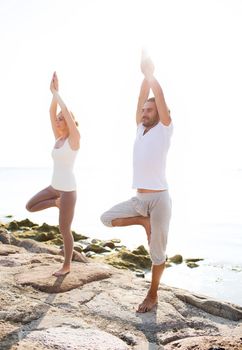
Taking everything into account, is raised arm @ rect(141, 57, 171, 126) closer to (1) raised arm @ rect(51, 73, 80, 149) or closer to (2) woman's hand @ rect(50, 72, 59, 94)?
(1) raised arm @ rect(51, 73, 80, 149)

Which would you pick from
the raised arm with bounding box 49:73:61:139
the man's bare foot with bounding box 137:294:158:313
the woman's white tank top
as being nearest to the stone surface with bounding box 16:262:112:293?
the man's bare foot with bounding box 137:294:158:313

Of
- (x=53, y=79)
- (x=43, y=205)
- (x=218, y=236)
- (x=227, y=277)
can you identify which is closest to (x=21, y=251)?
(x=43, y=205)

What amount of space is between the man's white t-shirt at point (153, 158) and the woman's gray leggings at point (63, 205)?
49.0 inches

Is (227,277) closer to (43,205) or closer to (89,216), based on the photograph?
(43,205)

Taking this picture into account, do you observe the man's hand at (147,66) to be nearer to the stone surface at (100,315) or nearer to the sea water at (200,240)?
the stone surface at (100,315)

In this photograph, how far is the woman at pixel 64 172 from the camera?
5.85 m

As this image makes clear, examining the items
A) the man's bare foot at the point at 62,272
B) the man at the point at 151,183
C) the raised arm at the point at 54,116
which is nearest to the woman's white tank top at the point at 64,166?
the raised arm at the point at 54,116

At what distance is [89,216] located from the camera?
28.2 meters

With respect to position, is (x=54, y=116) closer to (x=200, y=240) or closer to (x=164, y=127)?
(x=164, y=127)

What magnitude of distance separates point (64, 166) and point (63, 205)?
1.65 feet

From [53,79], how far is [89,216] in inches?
885

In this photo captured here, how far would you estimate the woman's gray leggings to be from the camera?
5907 millimetres

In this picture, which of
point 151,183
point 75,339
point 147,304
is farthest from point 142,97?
point 75,339

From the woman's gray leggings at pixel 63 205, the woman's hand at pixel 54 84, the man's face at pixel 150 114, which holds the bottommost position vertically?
the woman's gray leggings at pixel 63 205
